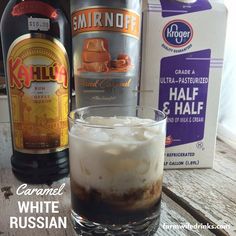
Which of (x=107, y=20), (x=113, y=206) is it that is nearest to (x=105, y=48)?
(x=107, y=20)

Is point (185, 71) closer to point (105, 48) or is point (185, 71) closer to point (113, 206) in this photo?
point (105, 48)

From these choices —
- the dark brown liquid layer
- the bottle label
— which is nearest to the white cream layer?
the dark brown liquid layer

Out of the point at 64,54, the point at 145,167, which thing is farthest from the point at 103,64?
the point at 145,167

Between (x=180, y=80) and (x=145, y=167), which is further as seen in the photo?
(x=180, y=80)

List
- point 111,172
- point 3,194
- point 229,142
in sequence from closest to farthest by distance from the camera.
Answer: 1. point 111,172
2. point 3,194
3. point 229,142

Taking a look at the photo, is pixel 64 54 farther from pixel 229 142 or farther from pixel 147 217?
pixel 229 142

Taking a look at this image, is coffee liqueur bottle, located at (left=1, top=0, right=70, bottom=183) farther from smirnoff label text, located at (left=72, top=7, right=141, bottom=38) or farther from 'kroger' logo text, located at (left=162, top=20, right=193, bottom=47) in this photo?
'kroger' logo text, located at (left=162, top=20, right=193, bottom=47)
